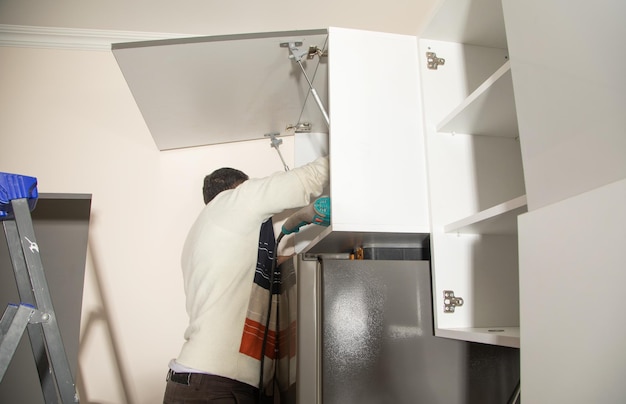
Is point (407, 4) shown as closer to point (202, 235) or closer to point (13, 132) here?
point (202, 235)

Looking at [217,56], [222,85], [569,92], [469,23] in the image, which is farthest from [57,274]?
[569,92]

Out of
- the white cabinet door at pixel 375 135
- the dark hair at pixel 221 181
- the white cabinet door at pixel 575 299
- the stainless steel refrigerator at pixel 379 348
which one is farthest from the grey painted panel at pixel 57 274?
the white cabinet door at pixel 575 299

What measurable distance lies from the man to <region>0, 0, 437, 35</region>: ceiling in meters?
0.89

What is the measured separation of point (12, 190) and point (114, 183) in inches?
41.7

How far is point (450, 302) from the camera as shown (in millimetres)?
1160

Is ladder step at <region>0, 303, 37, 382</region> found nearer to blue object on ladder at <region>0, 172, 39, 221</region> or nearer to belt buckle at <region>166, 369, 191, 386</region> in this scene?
blue object on ladder at <region>0, 172, 39, 221</region>

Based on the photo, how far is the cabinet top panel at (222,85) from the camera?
4.42 ft

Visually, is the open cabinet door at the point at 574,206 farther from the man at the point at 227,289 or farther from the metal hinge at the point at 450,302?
the man at the point at 227,289

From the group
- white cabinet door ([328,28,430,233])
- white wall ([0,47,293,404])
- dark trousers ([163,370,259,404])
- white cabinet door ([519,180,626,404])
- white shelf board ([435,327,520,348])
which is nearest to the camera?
white cabinet door ([519,180,626,404])

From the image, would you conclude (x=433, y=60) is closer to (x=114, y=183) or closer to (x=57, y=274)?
(x=114, y=183)

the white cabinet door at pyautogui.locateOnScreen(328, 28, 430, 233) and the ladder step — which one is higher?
the white cabinet door at pyautogui.locateOnScreen(328, 28, 430, 233)

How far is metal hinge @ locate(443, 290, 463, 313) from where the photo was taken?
1.16 meters

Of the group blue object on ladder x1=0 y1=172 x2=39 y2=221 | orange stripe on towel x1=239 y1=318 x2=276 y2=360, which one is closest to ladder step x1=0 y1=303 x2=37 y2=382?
blue object on ladder x1=0 y1=172 x2=39 y2=221

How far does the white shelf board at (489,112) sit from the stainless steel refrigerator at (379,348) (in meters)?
0.43
